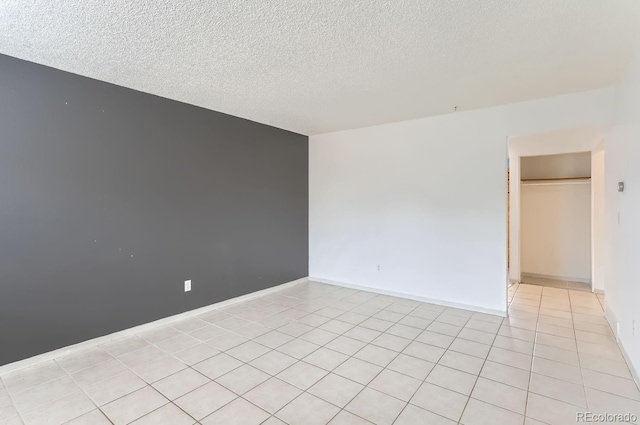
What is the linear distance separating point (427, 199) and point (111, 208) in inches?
142

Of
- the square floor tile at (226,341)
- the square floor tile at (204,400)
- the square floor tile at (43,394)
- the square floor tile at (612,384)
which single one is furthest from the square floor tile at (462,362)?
the square floor tile at (43,394)

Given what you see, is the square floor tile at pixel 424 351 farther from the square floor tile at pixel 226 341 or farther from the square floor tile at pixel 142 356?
the square floor tile at pixel 142 356

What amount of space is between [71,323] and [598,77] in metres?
5.18

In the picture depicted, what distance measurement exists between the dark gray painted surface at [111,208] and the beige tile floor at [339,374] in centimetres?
39

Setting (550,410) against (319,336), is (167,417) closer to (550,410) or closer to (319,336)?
(319,336)

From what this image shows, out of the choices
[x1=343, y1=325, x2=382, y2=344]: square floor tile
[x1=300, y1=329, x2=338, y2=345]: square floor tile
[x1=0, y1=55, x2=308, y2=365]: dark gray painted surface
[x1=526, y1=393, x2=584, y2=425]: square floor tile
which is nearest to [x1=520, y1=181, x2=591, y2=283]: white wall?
[x1=343, y1=325, x2=382, y2=344]: square floor tile

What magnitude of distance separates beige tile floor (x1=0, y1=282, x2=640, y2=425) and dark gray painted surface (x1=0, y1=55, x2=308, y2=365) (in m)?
0.39

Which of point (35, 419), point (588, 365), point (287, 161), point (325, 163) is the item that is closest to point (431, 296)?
point (588, 365)

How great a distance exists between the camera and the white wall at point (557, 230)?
5.18 metres

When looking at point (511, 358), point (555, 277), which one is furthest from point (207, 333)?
point (555, 277)

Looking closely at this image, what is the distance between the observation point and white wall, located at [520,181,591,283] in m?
5.18

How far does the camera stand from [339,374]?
233cm

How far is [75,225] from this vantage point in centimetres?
271

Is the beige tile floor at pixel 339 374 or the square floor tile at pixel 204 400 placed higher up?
the beige tile floor at pixel 339 374
